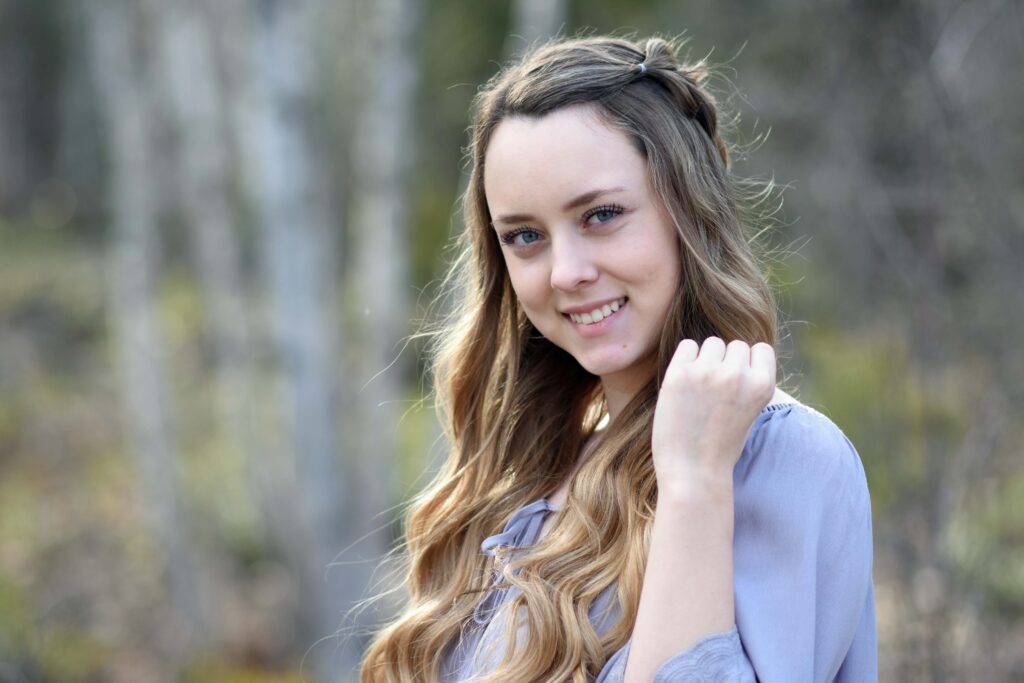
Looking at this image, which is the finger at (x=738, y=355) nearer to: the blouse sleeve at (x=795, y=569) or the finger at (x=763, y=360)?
the finger at (x=763, y=360)

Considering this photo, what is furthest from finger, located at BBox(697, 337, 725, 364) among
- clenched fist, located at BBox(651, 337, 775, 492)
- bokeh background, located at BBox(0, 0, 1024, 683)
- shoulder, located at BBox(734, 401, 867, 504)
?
bokeh background, located at BBox(0, 0, 1024, 683)

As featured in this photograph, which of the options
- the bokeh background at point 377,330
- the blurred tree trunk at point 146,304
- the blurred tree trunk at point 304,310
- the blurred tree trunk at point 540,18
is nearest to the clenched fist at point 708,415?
the bokeh background at point 377,330

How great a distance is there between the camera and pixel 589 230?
5.71ft

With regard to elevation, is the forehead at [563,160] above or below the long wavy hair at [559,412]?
above

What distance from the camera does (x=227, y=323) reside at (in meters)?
9.55

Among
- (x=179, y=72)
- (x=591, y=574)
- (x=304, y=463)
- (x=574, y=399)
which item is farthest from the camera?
(x=179, y=72)

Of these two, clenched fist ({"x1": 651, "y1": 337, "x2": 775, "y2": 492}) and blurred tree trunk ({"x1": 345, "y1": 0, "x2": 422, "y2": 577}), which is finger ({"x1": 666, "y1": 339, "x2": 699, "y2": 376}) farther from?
blurred tree trunk ({"x1": 345, "y1": 0, "x2": 422, "y2": 577})

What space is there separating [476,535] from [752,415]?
27.4 inches

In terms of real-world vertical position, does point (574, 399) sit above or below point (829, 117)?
below

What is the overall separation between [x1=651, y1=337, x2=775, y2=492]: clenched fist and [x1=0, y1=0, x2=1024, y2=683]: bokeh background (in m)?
0.91

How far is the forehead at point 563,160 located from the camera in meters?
1.73

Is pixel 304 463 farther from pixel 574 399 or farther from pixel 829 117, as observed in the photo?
pixel 574 399

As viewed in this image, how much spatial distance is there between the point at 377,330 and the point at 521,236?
533cm

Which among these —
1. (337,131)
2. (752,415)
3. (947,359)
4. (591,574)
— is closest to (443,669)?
(591,574)
